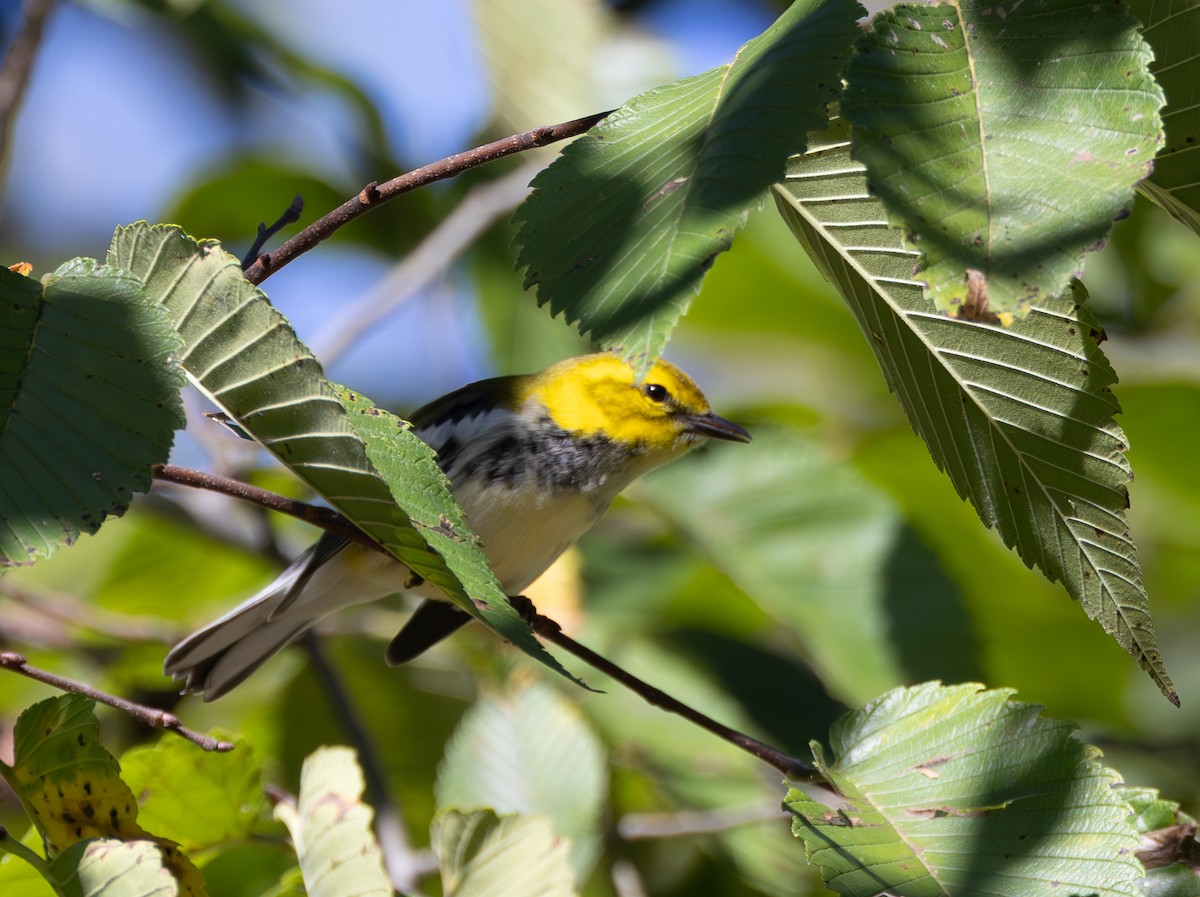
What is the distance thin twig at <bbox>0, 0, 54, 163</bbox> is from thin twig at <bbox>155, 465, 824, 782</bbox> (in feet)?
6.26

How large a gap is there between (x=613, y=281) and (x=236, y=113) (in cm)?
661

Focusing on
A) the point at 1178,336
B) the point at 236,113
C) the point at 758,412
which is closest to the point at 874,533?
the point at 758,412

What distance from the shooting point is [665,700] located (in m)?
1.55

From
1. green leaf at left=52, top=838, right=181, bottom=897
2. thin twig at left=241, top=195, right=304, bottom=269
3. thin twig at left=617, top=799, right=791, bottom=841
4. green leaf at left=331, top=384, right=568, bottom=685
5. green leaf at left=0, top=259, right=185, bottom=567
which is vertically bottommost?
thin twig at left=617, top=799, right=791, bottom=841

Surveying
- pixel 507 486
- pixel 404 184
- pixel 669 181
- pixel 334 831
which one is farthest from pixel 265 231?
pixel 507 486

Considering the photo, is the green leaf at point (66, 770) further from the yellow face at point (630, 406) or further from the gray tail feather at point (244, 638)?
the yellow face at point (630, 406)

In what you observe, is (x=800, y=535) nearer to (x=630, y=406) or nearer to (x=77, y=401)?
(x=630, y=406)

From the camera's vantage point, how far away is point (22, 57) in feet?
9.75

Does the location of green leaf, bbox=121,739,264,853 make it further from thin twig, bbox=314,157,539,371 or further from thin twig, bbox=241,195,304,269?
thin twig, bbox=314,157,539,371

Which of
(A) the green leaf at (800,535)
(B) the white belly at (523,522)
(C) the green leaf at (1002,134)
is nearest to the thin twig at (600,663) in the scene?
(C) the green leaf at (1002,134)

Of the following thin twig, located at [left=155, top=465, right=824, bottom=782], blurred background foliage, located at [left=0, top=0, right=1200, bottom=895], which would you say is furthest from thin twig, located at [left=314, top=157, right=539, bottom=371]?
thin twig, located at [left=155, top=465, right=824, bottom=782]

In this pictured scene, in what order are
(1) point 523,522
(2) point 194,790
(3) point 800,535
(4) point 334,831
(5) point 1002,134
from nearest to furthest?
(5) point 1002,134, (4) point 334,831, (2) point 194,790, (1) point 523,522, (3) point 800,535

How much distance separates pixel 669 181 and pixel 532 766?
1.88 m

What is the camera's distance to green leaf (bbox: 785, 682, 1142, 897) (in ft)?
4.45
